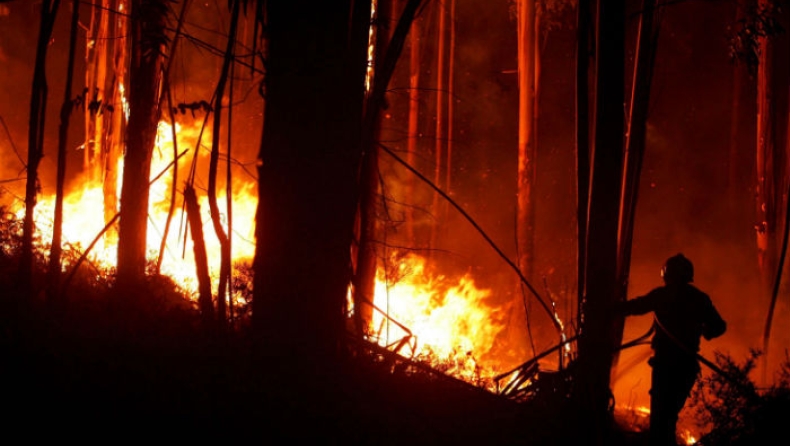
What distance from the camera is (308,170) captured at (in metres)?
3.81

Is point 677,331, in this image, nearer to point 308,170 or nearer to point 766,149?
point 308,170

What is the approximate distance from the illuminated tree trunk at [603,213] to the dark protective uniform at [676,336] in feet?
6.79

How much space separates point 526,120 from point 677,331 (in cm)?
1023

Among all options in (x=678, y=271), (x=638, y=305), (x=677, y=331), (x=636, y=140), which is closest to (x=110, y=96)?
(x=636, y=140)

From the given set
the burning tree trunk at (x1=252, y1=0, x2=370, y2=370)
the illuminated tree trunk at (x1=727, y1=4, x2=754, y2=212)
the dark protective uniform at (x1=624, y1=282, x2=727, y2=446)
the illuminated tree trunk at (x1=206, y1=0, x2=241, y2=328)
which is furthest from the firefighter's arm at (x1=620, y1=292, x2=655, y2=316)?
the illuminated tree trunk at (x1=727, y1=4, x2=754, y2=212)

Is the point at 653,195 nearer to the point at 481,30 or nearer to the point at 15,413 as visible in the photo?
the point at 481,30

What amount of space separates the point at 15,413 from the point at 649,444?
5535mm

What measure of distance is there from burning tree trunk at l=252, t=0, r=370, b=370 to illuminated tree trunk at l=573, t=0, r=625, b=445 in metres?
1.58

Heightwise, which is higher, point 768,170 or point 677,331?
point 768,170

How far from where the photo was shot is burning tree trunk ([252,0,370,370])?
3.79 meters

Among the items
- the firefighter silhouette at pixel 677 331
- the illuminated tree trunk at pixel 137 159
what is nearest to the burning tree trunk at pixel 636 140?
the firefighter silhouette at pixel 677 331

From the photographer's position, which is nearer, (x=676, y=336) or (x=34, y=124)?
(x=34, y=124)

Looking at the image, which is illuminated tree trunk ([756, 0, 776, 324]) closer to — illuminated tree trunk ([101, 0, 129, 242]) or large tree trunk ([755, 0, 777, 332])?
large tree trunk ([755, 0, 777, 332])

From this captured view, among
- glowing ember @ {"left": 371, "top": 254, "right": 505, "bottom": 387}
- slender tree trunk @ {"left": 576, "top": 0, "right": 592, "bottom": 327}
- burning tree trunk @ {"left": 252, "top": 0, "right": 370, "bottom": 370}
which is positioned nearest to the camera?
burning tree trunk @ {"left": 252, "top": 0, "right": 370, "bottom": 370}
